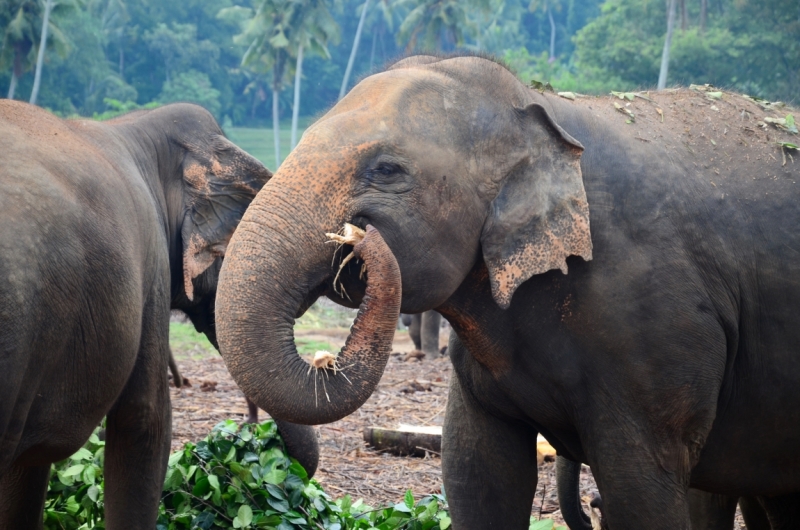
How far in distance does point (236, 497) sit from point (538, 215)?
6.88ft

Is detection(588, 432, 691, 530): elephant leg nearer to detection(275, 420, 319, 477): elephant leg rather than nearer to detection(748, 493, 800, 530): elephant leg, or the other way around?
detection(748, 493, 800, 530): elephant leg

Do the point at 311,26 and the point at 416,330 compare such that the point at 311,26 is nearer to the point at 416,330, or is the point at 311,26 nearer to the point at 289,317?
the point at 416,330

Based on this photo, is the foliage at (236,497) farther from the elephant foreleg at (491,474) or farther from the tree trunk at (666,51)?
the tree trunk at (666,51)

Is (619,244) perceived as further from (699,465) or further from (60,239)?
(60,239)

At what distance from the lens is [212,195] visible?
4.81 m

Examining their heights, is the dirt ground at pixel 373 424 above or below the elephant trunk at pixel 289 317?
below

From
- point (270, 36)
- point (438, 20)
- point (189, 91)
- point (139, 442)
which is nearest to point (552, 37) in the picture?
point (438, 20)

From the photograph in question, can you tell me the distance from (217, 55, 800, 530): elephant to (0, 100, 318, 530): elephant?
1.98 feet

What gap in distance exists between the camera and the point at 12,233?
2.72m

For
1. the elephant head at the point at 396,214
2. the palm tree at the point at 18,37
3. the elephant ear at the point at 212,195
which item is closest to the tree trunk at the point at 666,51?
the palm tree at the point at 18,37

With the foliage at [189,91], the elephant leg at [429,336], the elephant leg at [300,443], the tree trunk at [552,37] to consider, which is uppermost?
the tree trunk at [552,37]

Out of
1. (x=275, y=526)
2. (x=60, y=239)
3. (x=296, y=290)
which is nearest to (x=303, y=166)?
(x=296, y=290)

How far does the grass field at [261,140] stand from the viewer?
47250mm

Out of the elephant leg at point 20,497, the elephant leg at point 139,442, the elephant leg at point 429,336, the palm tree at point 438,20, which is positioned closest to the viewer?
the elephant leg at point 139,442
